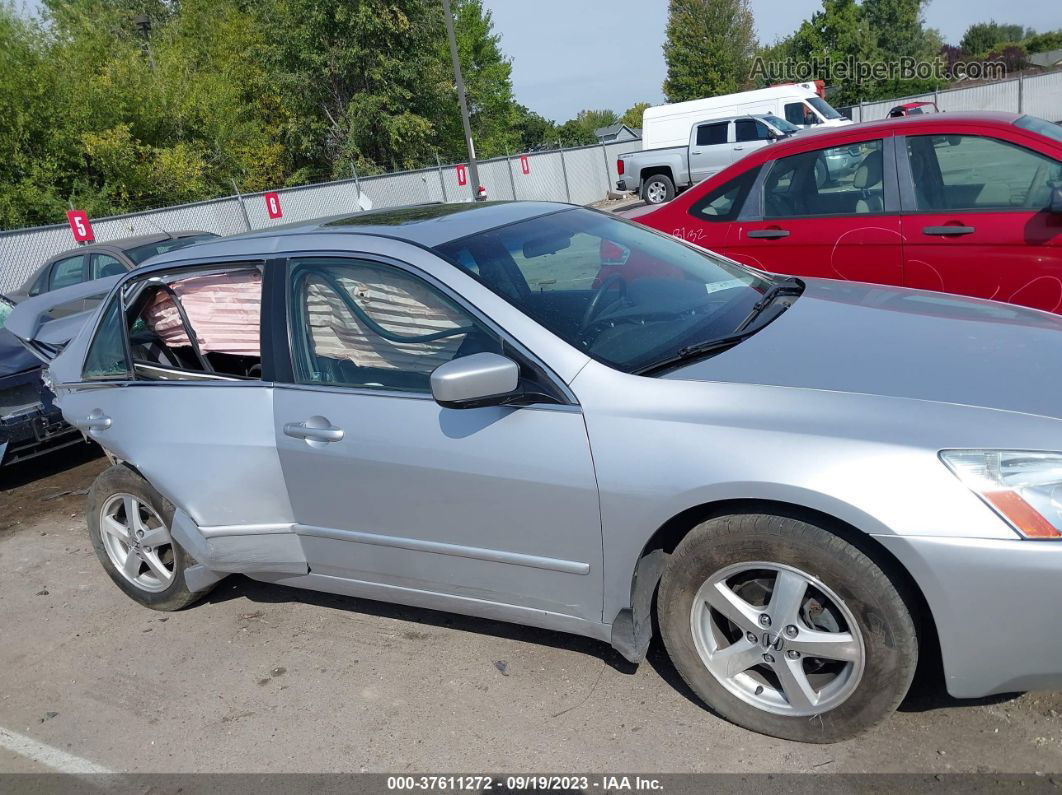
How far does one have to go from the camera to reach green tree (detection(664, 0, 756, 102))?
59.3m

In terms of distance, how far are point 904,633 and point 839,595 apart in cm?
19

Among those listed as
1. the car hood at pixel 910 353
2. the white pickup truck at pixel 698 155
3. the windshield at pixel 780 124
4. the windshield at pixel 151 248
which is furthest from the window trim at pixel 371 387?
the windshield at pixel 780 124

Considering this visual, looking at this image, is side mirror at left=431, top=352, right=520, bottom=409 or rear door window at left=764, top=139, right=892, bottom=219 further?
rear door window at left=764, top=139, right=892, bottom=219

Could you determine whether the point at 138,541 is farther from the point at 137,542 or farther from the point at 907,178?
the point at 907,178

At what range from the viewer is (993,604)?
2.25 meters

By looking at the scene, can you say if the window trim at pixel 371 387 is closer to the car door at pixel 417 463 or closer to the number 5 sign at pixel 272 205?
the car door at pixel 417 463

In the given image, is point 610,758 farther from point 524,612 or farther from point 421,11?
point 421,11

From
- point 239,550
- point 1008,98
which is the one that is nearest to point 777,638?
point 239,550

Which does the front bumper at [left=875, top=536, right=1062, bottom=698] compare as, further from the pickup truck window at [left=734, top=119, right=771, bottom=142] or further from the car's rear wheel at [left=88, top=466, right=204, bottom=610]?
the pickup truck window at [left=734, top=119, right=771, bottom=142]

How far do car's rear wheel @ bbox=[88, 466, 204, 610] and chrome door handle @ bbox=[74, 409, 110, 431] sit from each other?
22cm

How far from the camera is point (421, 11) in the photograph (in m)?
33.8

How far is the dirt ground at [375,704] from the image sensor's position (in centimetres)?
267

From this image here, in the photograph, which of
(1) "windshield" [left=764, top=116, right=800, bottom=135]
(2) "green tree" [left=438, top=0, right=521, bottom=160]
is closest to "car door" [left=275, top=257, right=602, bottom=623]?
(1) "windshield" [left=764, top=116, right=800, bottom=135]

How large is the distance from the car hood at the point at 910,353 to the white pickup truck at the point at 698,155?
60.1ft
